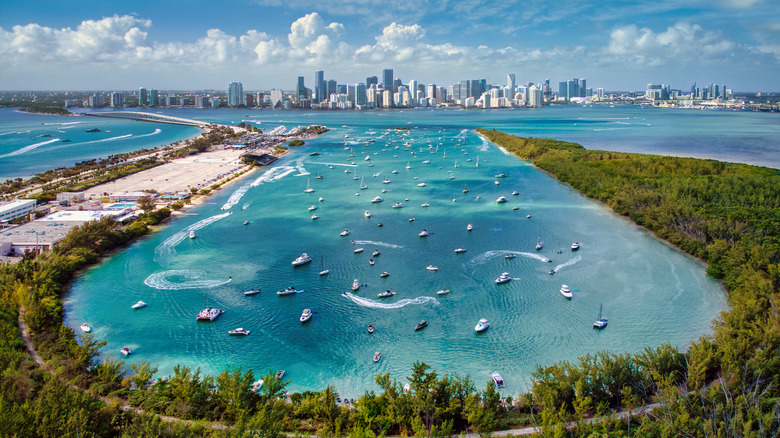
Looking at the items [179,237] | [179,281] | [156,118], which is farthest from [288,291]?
[156,118]

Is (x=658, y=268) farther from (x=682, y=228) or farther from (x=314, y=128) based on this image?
(x=314, y=128)

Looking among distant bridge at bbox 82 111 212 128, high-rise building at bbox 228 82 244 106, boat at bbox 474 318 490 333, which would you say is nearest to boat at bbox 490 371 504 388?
boat at bbox 474 318 490 333

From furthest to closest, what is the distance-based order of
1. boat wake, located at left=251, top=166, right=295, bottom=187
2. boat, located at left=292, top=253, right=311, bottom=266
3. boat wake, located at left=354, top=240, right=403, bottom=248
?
boat wake, located at left=251, top=166, right=295, bottom=187 → boat wake, located at left=354, top=240, right=403, bottom=248 → boat, located at left=292, top=253, right=311, bottom=266

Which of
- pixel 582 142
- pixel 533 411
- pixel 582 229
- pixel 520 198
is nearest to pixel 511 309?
pixel 533 411

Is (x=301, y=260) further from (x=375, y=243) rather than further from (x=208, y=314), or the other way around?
(x=208, y=314)

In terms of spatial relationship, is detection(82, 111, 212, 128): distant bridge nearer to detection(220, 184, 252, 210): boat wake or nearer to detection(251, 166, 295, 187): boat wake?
detection(251, 166, 295, 187): boat wake

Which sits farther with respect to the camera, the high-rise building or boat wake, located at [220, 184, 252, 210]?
the high-rise building

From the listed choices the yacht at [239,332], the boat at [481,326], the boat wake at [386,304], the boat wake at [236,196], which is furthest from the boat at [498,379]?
the boat wake at [236,196]
